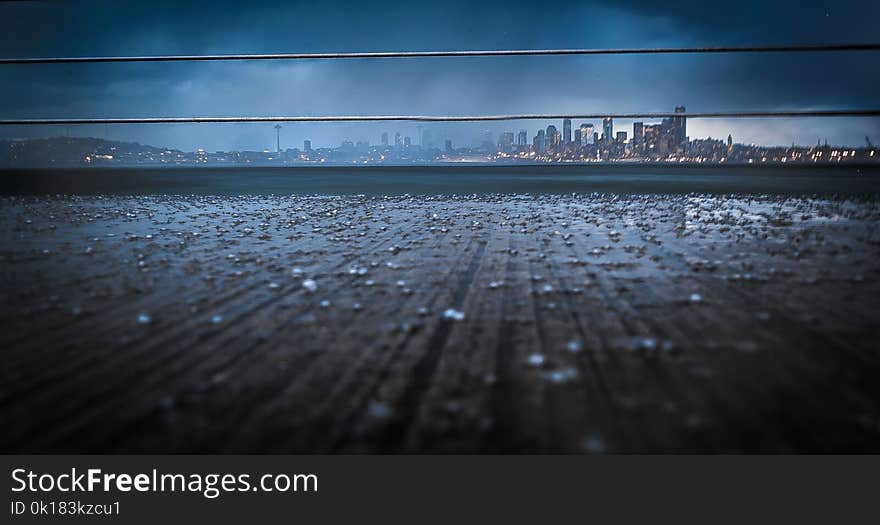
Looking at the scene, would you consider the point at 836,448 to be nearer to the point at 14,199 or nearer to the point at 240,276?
the point at 240,276

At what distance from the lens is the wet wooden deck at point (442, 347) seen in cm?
28

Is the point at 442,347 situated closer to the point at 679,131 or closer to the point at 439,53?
the point at 439,53

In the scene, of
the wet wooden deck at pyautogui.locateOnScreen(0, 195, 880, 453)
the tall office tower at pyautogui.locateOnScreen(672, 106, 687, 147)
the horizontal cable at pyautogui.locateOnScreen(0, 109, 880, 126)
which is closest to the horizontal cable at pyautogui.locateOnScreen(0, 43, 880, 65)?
the horizontal cable at pyautogui.locateOnScreen(0, 109, 880, 126)

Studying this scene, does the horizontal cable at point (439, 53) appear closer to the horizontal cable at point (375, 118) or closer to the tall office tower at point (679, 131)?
the horizontal cable at point (375, 118)

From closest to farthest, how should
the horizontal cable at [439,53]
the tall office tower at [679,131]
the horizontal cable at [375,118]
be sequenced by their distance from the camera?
the horizontal cable at [439,53]
the horizontal cable at [375,118]
the tall office tower at [679,131]

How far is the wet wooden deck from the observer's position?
0.92 feet

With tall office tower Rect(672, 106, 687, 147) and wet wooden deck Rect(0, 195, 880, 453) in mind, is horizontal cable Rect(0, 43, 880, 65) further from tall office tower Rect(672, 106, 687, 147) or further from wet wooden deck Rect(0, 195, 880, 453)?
wet wooden deck Rect(0, 195, 880, 453)

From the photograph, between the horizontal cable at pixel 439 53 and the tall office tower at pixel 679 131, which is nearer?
the horizontal cable at pixel 439 53

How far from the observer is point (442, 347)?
0.41 metres

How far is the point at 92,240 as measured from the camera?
98 centimetres

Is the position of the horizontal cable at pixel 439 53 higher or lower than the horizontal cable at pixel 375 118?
higher

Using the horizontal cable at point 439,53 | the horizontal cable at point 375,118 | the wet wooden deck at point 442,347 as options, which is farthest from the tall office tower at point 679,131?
the wet wooden deck at point 442,347

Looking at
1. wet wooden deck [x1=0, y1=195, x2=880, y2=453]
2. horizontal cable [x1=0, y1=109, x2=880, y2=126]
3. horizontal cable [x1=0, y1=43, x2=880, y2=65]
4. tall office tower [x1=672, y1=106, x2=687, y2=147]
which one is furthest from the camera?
→ tall office tower [x1=672, y1=106, x2=687, y2=147]

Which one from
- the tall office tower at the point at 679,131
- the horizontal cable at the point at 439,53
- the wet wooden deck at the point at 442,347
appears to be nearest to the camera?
the wet wooden deck at the point at 442,347
